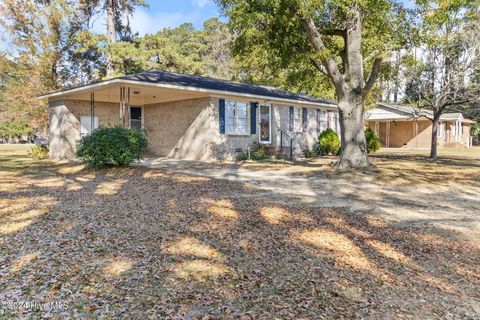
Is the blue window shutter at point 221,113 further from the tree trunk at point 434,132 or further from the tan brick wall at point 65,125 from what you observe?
the tree trunk at point 434,132

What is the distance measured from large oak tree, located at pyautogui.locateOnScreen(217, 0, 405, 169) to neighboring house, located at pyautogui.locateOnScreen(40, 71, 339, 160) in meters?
3.09

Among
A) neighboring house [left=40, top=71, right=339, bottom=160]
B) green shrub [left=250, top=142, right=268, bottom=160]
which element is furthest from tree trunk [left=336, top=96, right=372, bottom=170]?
neighboring house [left=40, top=71, right=339, bottom=160]

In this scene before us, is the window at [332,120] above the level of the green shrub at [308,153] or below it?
above

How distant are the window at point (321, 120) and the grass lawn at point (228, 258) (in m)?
14.0

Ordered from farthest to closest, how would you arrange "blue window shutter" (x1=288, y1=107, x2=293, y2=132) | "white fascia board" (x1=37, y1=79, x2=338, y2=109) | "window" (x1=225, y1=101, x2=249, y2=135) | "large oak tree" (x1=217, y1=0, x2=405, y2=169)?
"blue window shutter" (x1=288, y1=107, x2=293, y2=132) → "window" (x1=225, y1=101, x2=249, y2=135) → "white fascia board" (x1=37, y1=79, x2=338, y2=109) → "large oak tree" (x1=217, y1=0, x2=405, y2=169)

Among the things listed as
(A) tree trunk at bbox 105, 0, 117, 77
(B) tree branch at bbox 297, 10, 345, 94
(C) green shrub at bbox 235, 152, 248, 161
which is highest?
(A) tree trunk at bbox 105, 0, 117, 77

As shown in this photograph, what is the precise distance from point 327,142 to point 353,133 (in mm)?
8796

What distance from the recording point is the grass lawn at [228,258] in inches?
125

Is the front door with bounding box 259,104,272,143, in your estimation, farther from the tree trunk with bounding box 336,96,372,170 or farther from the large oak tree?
the tree trunk with bounding box 336,96,372,170

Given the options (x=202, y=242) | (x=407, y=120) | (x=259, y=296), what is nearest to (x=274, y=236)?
(x=202, y=242)

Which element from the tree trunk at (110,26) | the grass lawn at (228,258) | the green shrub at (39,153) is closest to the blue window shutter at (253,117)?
the grass lawn at (228,258)

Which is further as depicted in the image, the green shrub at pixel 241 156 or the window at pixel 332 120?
the window at pixel 332 120

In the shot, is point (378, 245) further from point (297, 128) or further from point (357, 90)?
point (297, 128)

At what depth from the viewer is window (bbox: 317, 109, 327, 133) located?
70.2 ft
